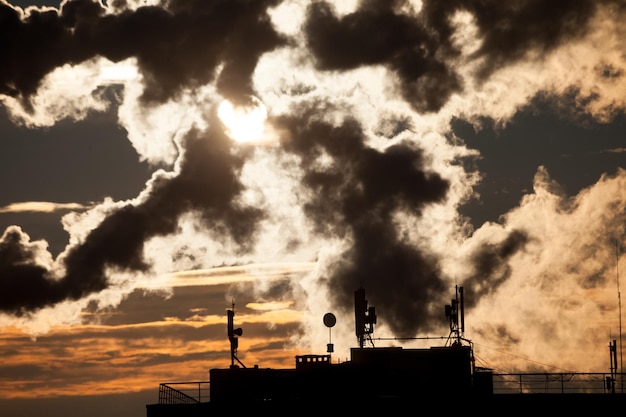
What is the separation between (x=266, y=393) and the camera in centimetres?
7256

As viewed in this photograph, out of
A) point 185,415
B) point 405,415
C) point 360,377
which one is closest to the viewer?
point 405,415

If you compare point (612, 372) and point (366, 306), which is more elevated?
point (366, 306)

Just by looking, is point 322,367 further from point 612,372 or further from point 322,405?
point 612,372

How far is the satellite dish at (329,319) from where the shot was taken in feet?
246

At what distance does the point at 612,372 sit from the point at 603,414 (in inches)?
154

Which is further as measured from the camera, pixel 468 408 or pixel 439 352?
pixel 439 352

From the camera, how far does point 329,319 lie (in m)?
75.4

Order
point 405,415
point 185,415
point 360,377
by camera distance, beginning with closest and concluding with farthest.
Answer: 1. point 405,415
2. point 185,415
3. point 360,377

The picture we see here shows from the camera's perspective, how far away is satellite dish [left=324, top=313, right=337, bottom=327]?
75125 mm

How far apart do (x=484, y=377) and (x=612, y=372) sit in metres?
9.90

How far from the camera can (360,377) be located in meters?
72.5

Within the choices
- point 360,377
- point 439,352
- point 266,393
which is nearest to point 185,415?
point 266,393

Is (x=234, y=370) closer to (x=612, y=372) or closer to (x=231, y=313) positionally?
(x=231, y=313)

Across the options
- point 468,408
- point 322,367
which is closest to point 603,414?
point 468,408
